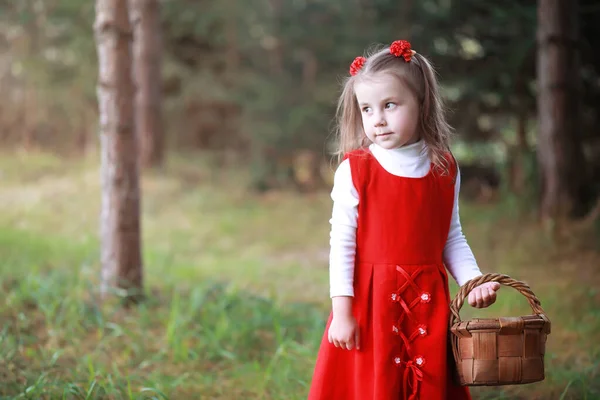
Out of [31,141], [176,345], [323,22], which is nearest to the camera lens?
[176,345]

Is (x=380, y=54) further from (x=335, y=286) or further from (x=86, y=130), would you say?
(x=86, y=130)

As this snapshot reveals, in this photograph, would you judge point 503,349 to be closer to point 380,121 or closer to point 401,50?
point 380,121

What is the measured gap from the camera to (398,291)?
204 centimetres

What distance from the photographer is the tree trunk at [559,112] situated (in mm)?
6566

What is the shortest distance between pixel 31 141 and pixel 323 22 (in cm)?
655

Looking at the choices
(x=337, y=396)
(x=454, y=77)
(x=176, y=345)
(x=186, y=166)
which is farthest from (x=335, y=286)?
(x=186, y=166)

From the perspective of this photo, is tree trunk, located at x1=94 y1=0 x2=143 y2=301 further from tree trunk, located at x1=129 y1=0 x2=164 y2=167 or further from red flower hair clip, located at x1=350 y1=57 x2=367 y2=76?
tree trunk, located at x1=129 y1=0 x2=164 y2=167

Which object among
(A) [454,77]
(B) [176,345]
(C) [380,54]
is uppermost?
(A) [454,77]

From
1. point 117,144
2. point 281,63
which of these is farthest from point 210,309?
point 281,63

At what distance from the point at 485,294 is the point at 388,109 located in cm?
68

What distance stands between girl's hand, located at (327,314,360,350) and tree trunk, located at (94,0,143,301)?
2279mm

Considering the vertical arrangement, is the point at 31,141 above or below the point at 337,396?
above

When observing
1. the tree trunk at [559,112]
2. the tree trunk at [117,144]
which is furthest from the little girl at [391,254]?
the tree trunk at [559,112]

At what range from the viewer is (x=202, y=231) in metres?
8.01
